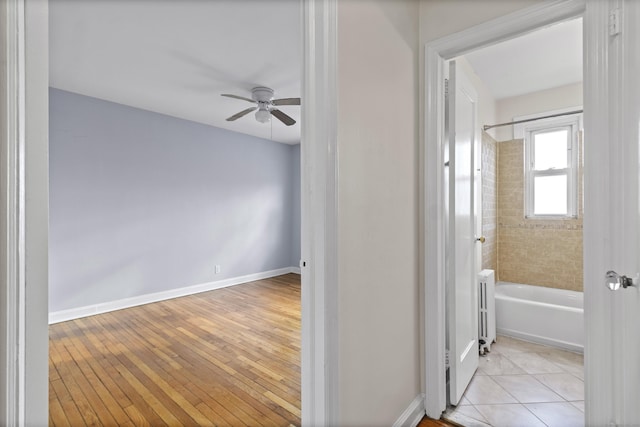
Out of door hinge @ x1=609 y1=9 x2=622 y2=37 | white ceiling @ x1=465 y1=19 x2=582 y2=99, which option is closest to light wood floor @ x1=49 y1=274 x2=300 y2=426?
door hinge @ x1=609 y1=9 x2=622 y2=37

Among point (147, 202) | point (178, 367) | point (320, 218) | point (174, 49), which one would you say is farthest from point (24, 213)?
point (147, 202)

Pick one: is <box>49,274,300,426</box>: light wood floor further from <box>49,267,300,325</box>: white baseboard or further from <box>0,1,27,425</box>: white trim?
<box>0,1,27,425</box>: white trim

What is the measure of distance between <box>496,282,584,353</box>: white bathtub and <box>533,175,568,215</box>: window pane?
3.09ft

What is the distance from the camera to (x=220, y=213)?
4848mm

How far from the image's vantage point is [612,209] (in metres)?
1.26

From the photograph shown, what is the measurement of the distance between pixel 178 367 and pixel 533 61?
4082 millimetres

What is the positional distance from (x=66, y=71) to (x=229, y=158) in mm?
2323

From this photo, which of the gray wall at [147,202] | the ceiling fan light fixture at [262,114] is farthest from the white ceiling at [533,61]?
the gray wall at [147,202]

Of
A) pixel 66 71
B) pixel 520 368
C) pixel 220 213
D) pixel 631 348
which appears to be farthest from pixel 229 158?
pixel 631 348

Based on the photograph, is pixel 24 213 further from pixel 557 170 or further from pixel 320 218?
pixel 557 170

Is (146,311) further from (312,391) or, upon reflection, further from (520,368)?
(520,368)

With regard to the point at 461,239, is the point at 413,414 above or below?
below

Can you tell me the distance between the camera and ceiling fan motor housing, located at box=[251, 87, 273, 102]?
3.22 metres

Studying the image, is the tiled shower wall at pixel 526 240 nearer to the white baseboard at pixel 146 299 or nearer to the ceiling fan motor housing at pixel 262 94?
the ceiling fan motor housing at pixel 262 94
